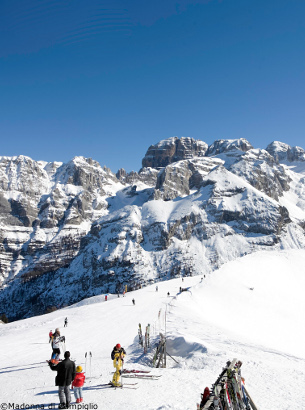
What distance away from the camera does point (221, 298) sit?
43.3 metres

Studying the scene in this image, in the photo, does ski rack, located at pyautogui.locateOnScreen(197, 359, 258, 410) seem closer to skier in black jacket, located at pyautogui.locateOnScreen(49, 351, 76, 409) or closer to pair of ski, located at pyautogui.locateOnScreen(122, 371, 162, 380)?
pair of ski, located at pyautogui.locateOnScreen(122, 371, 162, 380)

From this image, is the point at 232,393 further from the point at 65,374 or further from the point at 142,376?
the point at 142,376

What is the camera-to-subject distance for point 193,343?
18.5 m

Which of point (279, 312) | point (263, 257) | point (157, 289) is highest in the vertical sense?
point (263, 257)

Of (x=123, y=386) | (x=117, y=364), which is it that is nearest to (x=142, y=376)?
(x=123, y=386)

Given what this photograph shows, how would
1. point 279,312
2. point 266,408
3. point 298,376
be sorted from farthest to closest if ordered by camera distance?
point 279,312 → point 298,376 → point 266,408

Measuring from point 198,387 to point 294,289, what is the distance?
42770mm

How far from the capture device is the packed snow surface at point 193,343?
11.0 metres

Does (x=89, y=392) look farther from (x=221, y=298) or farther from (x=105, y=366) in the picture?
(x=221, y=298)

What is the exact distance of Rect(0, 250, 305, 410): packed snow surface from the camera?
36.1 ft

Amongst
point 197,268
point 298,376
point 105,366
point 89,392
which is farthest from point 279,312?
point 197,268

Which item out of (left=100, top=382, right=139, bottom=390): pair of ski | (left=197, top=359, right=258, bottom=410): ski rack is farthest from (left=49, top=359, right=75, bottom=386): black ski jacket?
(left=197, top=359, right=258, bottom=410): ski rack

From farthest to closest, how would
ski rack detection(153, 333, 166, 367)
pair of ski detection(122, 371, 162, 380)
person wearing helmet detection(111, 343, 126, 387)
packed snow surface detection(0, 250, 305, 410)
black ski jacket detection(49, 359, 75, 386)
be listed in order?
1. ski rack detection(153, 333, 166, 367)
2. pair of ski detection(122, 371, 162, 380)
3. person wearing helmet detection(111, 343, 126, 387)
4. packed snow surface detection(0, 250, 305, 410)
5. black ski jacket detection(49, 359, 75, 386)

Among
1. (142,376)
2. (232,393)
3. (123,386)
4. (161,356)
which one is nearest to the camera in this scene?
(232,393)
